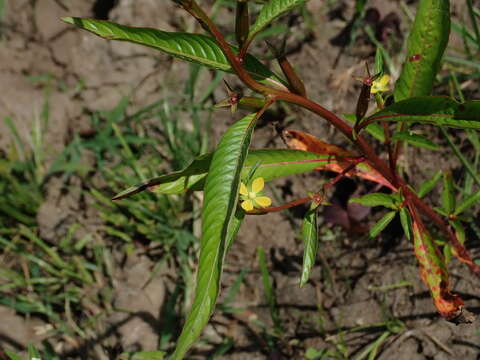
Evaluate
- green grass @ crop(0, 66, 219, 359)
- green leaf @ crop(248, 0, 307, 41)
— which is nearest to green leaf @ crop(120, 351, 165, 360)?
green grass @ crop(0, 66, 219, 359)

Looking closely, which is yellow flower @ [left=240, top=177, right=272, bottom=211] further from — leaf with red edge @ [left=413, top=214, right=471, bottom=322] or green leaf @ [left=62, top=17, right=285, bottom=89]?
leaf with red edge @ [left=413, top=214, right=471, bottom=322]

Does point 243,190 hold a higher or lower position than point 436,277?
higher

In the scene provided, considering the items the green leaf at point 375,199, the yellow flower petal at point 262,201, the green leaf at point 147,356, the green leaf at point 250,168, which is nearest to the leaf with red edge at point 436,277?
the green leaf at point 375,199

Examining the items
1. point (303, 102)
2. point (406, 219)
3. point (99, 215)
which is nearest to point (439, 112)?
point (303, 102)

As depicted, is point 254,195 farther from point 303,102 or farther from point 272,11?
point 272,11

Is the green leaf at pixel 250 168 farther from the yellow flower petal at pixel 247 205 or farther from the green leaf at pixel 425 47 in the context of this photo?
the green leaf at pixel 425 47

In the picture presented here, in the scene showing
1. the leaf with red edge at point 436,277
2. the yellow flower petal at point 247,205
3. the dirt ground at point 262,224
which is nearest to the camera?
the yellow flower petal at point 247,205
